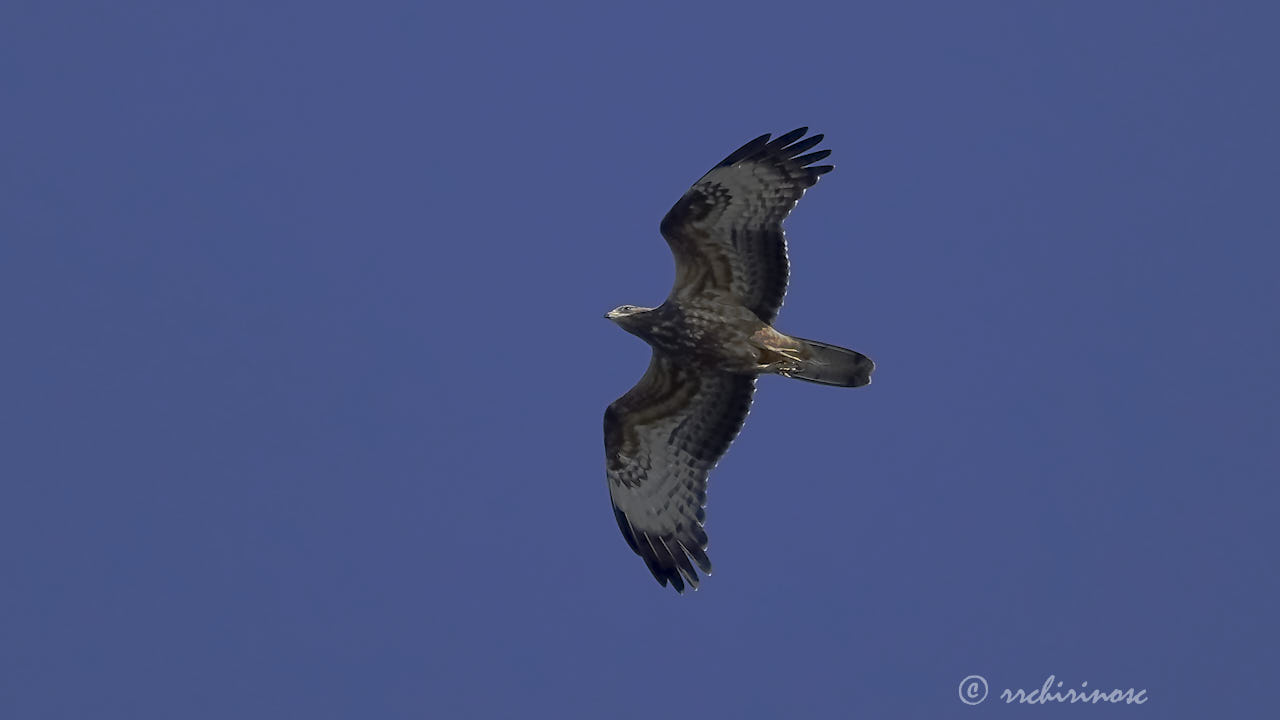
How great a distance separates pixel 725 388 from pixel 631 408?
1127 millimetres

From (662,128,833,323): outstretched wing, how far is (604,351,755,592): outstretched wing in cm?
121

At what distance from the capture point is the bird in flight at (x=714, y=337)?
18.8 m

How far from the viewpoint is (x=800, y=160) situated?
18.9 m

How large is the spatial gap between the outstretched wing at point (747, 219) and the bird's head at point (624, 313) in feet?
2.33

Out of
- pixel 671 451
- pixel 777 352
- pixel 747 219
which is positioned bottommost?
pixel 671 451

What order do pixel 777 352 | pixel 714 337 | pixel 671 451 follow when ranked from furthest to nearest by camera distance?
pixel 671 451
pixel 714 337
pixel 777 352

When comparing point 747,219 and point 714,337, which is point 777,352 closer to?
point 714,337

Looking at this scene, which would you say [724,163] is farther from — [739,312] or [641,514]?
[641,514]

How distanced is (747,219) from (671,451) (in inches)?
114

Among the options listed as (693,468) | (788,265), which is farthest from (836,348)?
(693,468)

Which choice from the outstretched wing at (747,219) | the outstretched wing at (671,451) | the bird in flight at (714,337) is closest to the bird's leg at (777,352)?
the bird in flight at (714,337)

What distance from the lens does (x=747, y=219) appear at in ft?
61.9

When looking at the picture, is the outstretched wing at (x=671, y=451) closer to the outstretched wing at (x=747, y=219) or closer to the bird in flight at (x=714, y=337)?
the bird in flight at (x=714, y=337)

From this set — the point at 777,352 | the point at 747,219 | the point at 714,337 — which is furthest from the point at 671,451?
the point at 747,219
